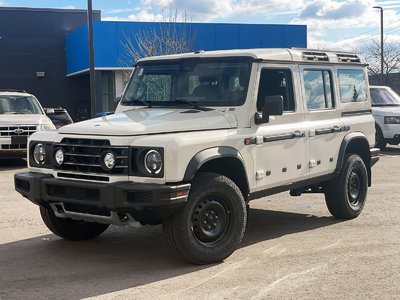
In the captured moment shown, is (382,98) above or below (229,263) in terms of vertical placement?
above

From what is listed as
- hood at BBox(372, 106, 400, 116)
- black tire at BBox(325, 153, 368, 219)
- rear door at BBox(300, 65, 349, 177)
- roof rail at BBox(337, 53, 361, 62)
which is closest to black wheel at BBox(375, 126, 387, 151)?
hood at BBox(372, 106, 400, 116)

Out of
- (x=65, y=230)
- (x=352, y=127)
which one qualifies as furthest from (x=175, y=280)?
(x=352, y=127)

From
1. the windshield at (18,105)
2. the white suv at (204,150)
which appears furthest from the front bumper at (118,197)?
the windshield at (18,105)

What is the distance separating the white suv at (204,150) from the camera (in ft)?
16.6

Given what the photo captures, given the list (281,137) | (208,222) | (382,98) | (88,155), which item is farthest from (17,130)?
(382,98)

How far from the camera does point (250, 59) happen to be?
610 cm

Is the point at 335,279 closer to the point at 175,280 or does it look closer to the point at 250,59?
the point at 175,280

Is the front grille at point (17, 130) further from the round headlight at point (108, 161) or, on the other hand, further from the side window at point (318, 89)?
the round headlight at point (108, 161)

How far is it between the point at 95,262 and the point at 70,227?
873mm

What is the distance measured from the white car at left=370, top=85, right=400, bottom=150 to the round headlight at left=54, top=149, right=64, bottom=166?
12.2m

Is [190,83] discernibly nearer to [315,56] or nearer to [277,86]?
[277,86]

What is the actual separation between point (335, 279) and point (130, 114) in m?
2.73

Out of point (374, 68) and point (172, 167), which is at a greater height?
point (374, 68)

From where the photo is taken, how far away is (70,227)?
6449mm
